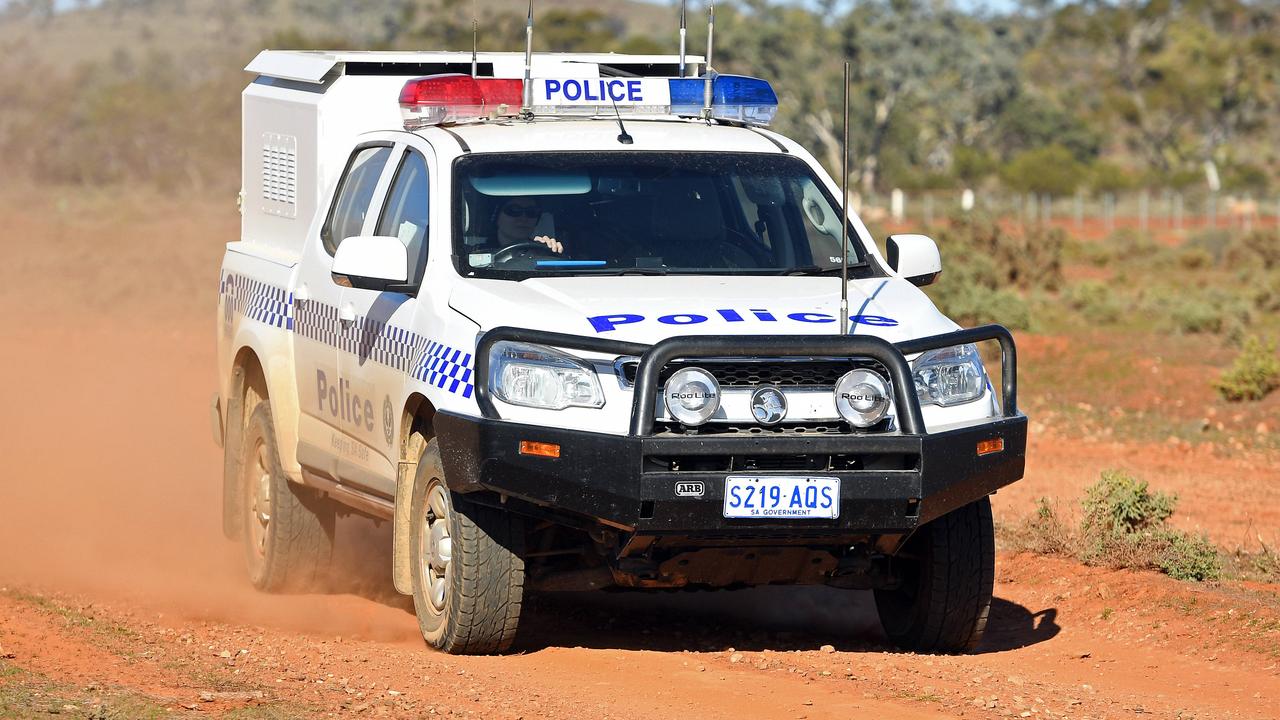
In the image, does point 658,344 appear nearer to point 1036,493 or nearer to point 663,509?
point 663,509

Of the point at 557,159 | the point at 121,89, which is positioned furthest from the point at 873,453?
the point at 121,89

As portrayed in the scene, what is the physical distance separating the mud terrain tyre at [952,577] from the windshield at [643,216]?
3.39ft

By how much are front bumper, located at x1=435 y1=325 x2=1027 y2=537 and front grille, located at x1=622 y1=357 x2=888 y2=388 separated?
0.10 meters

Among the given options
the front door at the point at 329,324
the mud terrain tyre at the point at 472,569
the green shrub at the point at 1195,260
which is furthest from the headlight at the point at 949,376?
the green shrub at the point at 1195,260

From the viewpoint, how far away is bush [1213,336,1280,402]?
51.4 ft

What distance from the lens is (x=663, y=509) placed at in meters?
6.11

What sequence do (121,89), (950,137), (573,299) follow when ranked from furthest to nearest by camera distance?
1. (950,137)
2. (121,89)
3. (573,299)

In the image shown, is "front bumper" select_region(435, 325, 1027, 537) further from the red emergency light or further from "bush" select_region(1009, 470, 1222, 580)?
"bush" select_region(1009, 470, 1222, 580)

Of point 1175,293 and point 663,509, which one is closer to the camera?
point 663,509

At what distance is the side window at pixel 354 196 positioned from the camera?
8.20 m

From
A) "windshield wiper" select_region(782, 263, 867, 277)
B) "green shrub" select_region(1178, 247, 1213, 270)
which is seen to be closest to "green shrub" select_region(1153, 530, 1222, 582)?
"windshield wiper" select_region(782, 263, 867, 277)

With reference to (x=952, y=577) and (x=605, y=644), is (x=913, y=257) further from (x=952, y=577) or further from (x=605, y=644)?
(x=605, y=644)

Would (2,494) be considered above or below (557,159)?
below

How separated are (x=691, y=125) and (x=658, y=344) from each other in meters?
2.25
